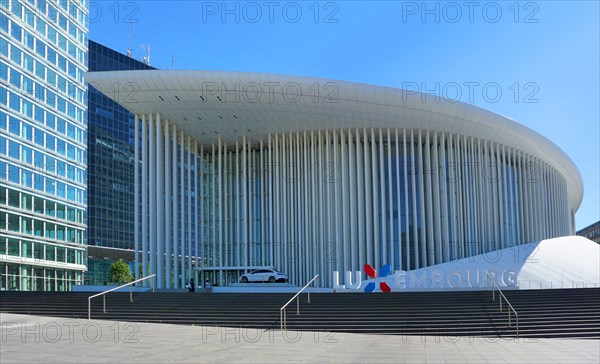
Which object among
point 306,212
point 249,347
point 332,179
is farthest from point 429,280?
point 249,347

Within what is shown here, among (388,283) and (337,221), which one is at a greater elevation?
(337,221)

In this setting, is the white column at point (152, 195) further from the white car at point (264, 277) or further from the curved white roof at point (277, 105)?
the white car at point (264, 277)

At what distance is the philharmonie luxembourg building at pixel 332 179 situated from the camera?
35062mm

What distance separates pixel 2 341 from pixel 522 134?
32.5 metres

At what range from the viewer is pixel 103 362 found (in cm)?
1198

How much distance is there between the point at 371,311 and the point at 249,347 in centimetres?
660

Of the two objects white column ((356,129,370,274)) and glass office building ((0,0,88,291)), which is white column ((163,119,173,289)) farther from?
glass office building ((0,0,88,291))

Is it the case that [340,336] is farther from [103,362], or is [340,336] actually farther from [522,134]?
[522,134]

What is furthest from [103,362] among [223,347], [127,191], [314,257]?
[127,191]

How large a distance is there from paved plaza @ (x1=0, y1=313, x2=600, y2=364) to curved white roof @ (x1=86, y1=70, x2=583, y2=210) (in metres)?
15.9

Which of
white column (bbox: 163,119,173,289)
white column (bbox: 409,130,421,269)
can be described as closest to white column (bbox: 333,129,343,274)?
white column (bbox: 409,130,421,269)

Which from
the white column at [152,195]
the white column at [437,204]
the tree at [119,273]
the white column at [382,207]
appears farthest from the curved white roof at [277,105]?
the tree at [119,273]

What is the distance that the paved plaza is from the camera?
1261 cm

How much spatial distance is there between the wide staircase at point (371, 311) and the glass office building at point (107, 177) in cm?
4453
